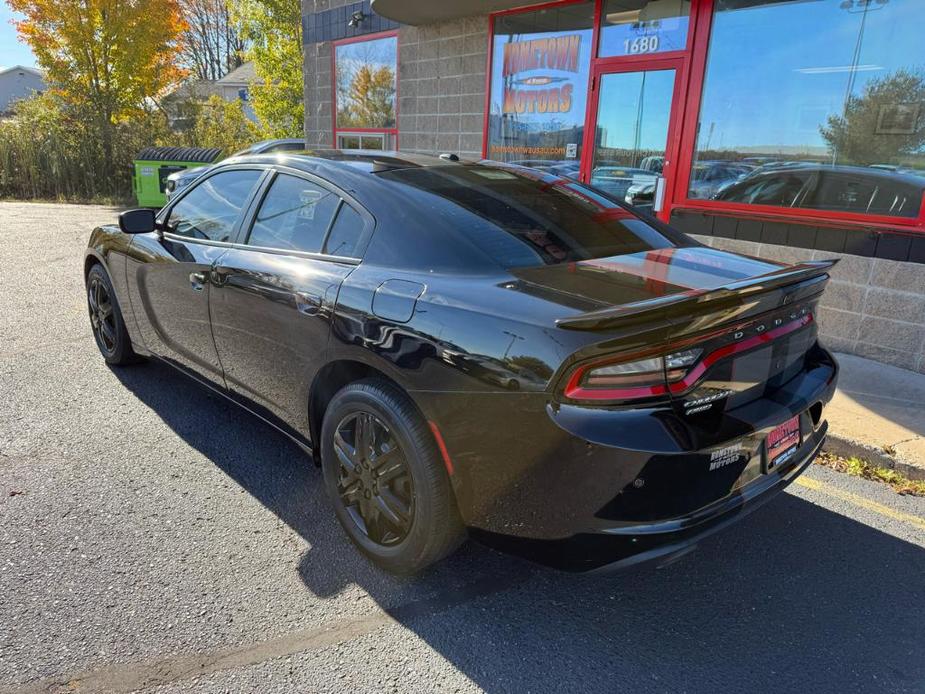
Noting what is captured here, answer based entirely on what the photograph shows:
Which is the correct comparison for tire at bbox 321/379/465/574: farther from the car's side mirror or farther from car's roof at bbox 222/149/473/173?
the car's side mirror

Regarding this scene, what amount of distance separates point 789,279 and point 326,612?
2067mm

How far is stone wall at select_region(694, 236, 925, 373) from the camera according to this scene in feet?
16.6

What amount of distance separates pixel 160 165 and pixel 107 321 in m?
11.6

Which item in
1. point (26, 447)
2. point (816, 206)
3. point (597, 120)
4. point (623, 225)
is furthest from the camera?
point (597, 120)

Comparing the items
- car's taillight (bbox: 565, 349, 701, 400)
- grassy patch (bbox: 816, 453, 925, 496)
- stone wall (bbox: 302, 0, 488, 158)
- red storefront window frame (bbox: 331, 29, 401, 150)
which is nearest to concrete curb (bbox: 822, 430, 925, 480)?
grassy patch (bbox: 816, 453, 925, 496)

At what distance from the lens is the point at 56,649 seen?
7.12ft

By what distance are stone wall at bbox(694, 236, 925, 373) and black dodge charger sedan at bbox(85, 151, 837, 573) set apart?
300 centimetres

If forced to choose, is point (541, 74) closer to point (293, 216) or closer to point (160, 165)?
point (293, 216)

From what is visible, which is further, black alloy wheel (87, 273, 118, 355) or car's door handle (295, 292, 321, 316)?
black alloy wheel (87, 273, 118, 355)

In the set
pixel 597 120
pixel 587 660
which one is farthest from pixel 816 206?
pixel 587 660

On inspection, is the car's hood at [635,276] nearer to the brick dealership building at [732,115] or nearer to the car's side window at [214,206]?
the car's side window at [214,206]

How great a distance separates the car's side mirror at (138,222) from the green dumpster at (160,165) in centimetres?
1163

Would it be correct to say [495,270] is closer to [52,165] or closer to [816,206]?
[816,206]

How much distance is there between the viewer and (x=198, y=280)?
3.44 m
